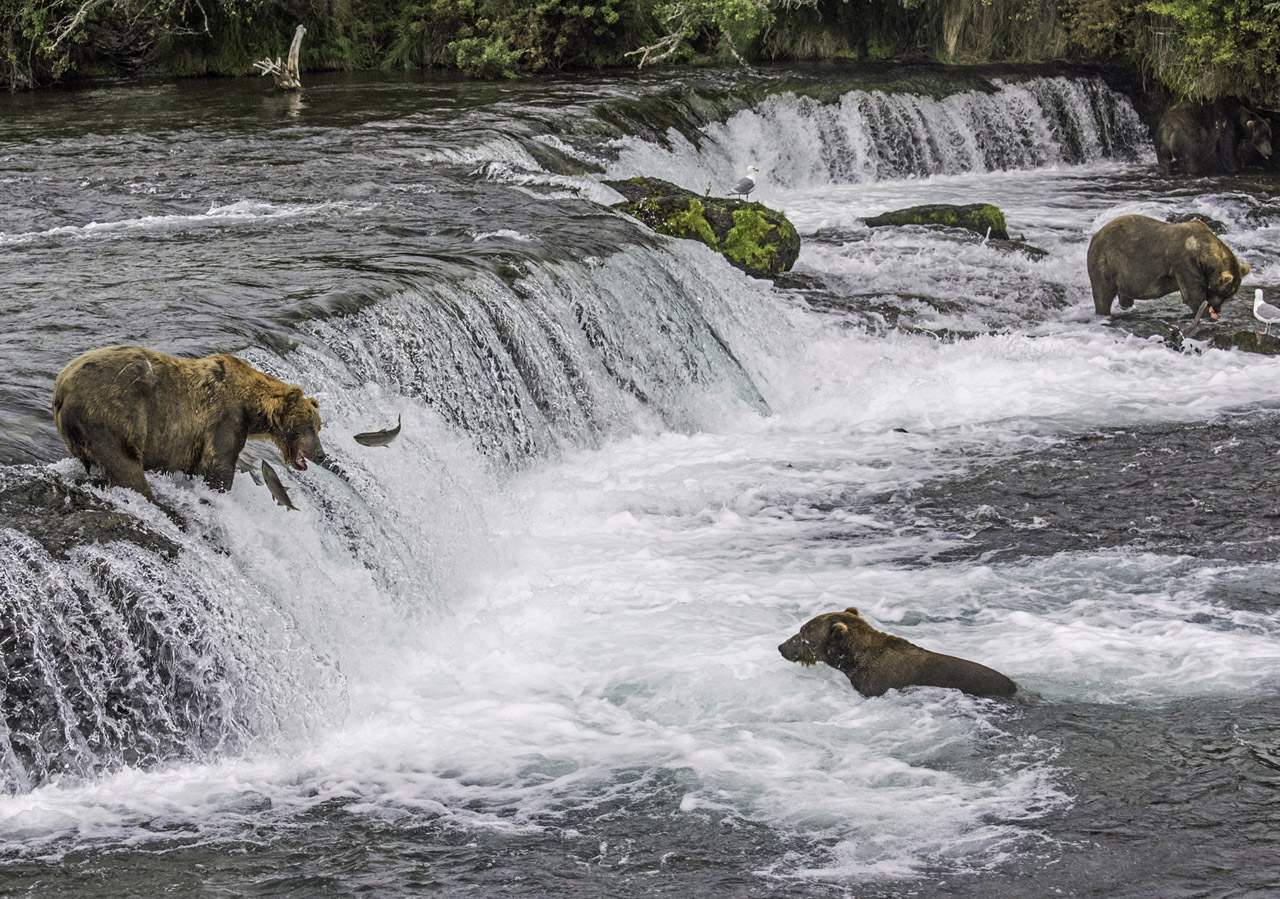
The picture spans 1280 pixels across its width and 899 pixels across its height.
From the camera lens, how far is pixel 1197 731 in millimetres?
6406

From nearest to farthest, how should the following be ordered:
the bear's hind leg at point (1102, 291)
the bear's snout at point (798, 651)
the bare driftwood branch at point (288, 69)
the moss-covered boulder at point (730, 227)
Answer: the bear's snout at point (798, 651), the bear's hind leg at point (1102, 291), the moss-covered boulder at point (730, 227), the bare driftwood branch at point (288, 69)

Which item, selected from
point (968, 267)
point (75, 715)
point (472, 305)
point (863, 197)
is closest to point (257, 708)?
point (75, 715)

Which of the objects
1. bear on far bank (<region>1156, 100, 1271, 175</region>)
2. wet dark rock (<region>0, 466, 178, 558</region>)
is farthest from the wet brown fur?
bear on far bank (<region>1156, 100, 1271, 175</region>)

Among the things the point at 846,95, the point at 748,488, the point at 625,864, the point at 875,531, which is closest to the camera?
the point at 625,864

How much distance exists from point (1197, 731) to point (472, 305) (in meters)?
5.90

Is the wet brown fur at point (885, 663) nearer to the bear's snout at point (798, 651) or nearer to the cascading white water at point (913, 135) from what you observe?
the bear's snout at point (798, 651)

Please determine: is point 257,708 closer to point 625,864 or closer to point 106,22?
point 625,864

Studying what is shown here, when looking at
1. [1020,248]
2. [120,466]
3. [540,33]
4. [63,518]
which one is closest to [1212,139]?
[1020,248]

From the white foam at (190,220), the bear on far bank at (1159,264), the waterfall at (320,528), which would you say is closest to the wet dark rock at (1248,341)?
the bear on far bank at (1159,264)

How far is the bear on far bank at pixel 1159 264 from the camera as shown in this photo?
1266cm

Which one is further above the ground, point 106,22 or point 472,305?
point 106,22

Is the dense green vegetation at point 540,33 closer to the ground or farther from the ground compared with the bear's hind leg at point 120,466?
farther from the ground

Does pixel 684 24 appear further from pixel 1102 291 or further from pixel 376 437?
pixel 376 437

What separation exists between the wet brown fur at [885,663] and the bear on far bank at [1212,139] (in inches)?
606
